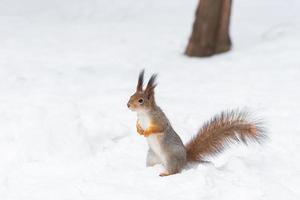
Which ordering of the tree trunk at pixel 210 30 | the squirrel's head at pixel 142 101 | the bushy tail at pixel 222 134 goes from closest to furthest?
the squirrel's head at pixel 142 101, the bushy tail at pixel 222 134, the tree trunk at pixel 210 30

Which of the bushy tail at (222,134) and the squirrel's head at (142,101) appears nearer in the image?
the squirrel's head at (142,101)

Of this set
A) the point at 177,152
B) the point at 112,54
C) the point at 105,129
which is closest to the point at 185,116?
the point at 105,129

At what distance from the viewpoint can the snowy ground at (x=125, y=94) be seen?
4754 mm

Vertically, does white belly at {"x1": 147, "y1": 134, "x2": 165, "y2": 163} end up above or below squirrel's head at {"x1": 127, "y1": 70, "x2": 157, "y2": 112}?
below

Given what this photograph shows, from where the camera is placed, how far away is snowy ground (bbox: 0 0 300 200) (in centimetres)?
475

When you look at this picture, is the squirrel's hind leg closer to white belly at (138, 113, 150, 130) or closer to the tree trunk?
white belly at (138, 113, 150, 130)

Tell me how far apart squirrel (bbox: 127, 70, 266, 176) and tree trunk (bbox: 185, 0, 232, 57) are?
16.8 feet

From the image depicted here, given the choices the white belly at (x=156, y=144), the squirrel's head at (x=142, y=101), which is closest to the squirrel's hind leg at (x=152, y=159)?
the white belly at (x=156, y=144)

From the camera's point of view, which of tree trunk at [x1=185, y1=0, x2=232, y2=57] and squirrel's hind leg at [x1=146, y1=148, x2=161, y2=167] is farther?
tree trunk at [x1=185, y1=0, x2=232, y2=57]

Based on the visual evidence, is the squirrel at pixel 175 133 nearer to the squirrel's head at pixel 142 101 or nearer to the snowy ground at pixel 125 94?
the squirrel's head at pixel 142 101

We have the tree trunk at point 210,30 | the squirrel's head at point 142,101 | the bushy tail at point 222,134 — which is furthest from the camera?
the tree trunk at point 210,30

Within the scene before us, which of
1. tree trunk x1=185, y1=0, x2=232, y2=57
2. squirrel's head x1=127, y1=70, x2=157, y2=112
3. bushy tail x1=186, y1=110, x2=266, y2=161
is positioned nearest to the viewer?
squirrel's head x1=127, y1=70, x2=157, y2=112

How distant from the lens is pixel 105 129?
6352 mm

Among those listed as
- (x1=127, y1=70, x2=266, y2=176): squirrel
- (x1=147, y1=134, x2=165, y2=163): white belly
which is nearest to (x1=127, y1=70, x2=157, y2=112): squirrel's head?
(x1=127, y1=70, x2=266, y2=176): squirrel
